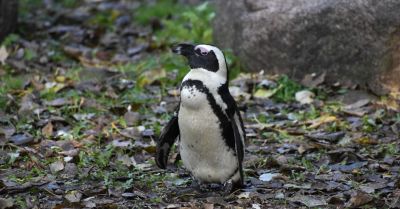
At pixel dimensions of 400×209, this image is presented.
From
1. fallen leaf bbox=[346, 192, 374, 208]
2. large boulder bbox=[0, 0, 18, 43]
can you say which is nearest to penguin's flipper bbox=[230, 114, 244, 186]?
fallen leaf bbox=[346, 192, 374, 208]

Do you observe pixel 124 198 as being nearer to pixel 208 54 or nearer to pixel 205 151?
pixel 205 151

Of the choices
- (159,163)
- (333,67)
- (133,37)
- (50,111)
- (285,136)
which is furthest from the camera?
(133,37)

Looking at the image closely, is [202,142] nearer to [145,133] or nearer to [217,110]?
[217,110]

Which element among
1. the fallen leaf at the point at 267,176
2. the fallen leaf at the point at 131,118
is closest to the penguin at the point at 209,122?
the fallen leaf at the point at 267,176

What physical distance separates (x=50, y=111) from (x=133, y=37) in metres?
3.16

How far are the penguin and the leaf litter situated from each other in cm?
15

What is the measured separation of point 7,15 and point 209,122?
484cm

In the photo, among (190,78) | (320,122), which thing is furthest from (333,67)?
(190,78)

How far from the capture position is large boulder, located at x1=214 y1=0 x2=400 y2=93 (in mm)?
6891

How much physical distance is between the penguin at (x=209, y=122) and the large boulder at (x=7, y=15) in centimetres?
448

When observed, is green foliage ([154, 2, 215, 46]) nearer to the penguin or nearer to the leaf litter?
the leaf litter

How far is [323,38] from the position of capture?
723 cm

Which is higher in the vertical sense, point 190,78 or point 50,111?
point 190,78

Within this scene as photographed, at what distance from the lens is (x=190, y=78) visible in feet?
15.0
